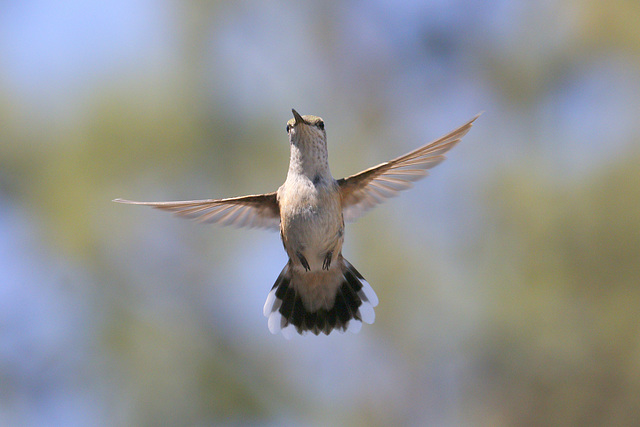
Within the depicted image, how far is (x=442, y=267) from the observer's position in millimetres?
5465

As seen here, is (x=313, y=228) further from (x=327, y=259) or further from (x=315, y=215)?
(x=327, y=259)

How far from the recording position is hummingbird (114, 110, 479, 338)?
1.82 meters

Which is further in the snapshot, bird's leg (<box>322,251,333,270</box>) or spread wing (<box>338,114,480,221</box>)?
bird's leg (<box>322,251,333,270</box>)

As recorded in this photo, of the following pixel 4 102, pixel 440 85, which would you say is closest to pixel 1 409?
pixel 4 102

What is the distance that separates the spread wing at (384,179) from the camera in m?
1.75

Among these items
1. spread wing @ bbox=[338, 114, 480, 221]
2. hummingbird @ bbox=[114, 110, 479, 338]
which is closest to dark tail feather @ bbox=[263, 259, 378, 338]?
hummingbird @ bbox=[114, 110, 479, 338]

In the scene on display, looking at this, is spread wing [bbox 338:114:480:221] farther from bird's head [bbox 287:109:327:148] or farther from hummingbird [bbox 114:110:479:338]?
bird's head [bbox 287:109:327:148]

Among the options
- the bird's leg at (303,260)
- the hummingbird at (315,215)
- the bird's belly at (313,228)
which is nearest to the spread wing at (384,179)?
the hummingbird at (315,215)

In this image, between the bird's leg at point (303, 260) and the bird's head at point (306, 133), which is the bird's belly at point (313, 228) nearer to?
the bird's leg at point (303, 260)

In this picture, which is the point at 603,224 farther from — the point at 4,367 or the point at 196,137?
the point at 4,367

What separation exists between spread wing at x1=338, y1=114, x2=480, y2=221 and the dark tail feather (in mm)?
216

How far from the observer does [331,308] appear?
2270mm

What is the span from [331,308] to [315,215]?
549 millimetres

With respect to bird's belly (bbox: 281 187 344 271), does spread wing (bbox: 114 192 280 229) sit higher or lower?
higher
